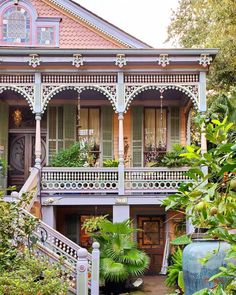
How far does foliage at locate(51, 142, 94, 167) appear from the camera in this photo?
15.3m

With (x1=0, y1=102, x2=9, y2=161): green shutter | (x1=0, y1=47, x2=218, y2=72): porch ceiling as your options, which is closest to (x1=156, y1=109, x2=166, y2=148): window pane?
(x1=0, y1=47, x2=218, y2=72): porch ceiling

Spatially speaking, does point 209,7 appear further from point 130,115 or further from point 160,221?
point 160,221

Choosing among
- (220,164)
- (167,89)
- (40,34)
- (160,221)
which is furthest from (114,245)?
(220,164)

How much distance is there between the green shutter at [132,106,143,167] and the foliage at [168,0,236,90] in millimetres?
5830

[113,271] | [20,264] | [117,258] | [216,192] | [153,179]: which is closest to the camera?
[216,192]

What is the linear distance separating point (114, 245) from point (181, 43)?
16304 millimetres

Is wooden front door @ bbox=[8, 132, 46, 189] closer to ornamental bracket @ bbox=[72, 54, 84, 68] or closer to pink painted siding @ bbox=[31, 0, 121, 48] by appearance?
ornamental bracket @ bbox=[72, 54, 84, 68]

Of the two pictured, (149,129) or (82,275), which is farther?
(149,129)

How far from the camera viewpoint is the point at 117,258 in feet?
40.6

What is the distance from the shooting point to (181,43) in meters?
26.6

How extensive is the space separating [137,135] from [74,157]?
2469mm

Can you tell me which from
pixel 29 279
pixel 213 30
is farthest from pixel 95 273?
pixel 213 30

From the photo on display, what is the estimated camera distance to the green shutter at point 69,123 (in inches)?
664

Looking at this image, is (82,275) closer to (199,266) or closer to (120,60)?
(199,266)
